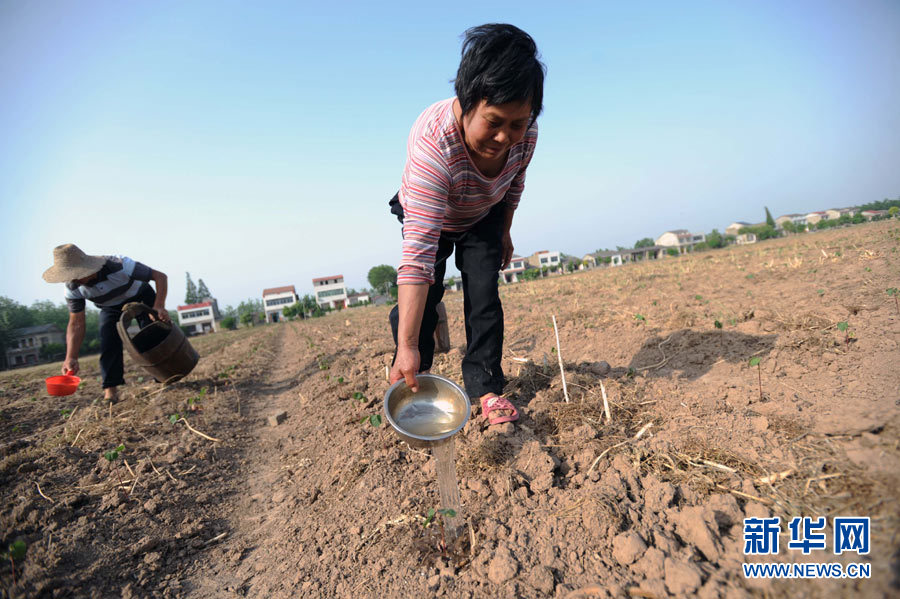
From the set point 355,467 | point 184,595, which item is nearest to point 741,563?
point 355,467

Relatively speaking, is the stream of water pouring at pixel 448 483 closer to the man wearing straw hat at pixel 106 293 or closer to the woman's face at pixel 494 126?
the woman's face at pixel 494 126

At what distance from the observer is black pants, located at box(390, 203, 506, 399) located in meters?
2.37

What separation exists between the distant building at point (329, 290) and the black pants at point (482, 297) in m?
A: 62.1

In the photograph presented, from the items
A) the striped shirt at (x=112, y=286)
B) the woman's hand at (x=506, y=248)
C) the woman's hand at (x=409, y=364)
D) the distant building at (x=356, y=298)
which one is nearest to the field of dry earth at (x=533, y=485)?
the woman's hand at (x=409, y=364)

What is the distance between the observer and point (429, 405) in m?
1.88

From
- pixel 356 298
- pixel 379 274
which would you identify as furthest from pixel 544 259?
pixel 356 298

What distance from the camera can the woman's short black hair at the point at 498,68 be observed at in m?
1.62

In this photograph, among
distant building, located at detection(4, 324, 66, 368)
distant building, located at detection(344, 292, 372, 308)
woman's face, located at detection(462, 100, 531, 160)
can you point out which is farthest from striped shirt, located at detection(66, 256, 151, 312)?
distant building, located at detection(344, 292, 372, 308)

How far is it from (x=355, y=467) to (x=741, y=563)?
1.77 metres

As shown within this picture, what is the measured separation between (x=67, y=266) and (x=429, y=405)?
165 inches

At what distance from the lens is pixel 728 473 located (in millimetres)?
1575

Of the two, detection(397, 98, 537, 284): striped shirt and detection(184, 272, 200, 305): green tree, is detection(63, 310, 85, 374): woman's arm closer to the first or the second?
detection(397, 98, 537, 284): striped shirt

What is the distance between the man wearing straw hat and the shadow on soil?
472 cm

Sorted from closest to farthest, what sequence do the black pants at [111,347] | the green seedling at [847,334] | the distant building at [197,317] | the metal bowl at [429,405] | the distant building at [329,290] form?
the metal bowl at [429,405] < the green seedling at [847,334] < the black pants at [111,347] < the distant building at [197,317] < the distant building at [329,290]
